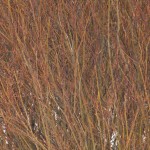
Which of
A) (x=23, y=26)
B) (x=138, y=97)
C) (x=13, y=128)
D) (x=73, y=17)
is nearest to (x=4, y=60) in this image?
(x=23, y=26)

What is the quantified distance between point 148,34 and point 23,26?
0.45m

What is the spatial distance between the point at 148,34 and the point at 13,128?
0.60 m

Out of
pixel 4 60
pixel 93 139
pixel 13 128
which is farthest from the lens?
pixel 4 60

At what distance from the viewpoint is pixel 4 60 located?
2.05 meters

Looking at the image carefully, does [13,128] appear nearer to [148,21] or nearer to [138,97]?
[138,97]

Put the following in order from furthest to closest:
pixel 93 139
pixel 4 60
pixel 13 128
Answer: pixel 4 60 → pixel 13 128 → pixel 93 139

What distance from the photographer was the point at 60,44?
195cm

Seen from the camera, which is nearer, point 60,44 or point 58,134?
point 58,134

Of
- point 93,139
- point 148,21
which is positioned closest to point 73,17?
point 148,21

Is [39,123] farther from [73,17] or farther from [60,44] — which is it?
[73,17]

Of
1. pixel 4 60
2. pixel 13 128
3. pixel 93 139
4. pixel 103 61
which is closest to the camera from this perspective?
pixel 93 139

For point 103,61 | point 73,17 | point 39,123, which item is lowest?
point 39,123

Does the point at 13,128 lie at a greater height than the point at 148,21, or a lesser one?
lesser

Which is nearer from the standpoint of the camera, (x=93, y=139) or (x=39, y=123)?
(x=93, y=139)
